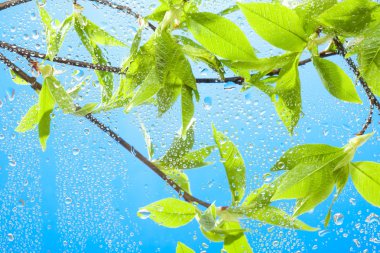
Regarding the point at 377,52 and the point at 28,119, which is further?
the point at 28,119

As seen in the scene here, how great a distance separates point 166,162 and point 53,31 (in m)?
0.09

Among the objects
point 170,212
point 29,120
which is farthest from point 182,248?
point 29,120

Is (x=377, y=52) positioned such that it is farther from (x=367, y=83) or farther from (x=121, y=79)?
(x=121, y=79)

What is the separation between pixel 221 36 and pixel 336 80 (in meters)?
0.05

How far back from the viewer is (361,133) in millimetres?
196

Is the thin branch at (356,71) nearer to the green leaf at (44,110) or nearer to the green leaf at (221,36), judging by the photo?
the green leaf at (221,36)

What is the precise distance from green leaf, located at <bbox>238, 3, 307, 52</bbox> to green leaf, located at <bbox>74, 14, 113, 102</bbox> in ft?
0.36

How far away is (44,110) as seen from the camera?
234mm

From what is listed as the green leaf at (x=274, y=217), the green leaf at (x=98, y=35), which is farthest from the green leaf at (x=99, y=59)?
the green leaf at (x=274, y=217)

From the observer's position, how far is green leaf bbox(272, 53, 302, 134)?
0.19 m

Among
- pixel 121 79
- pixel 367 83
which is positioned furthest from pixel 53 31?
pixel 367 83

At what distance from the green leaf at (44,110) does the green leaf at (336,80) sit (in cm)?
13

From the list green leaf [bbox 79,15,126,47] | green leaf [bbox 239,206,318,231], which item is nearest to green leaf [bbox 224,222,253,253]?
green leaf [bbox 239,206,318,231]

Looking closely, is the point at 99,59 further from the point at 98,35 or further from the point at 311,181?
the point at 311,181
